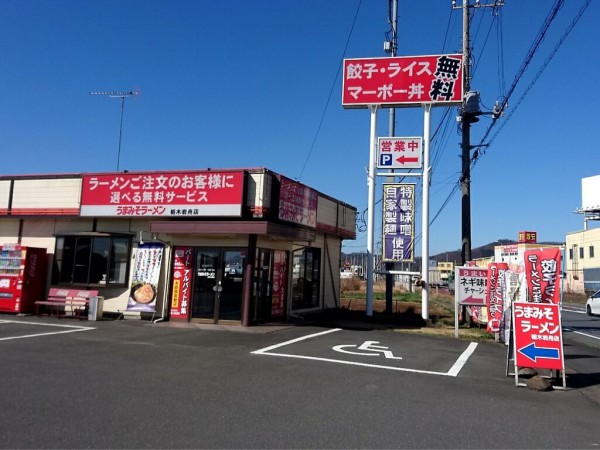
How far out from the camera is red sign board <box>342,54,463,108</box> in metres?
16.1

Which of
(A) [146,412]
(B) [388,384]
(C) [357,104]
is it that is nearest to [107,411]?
(A) [146,412]

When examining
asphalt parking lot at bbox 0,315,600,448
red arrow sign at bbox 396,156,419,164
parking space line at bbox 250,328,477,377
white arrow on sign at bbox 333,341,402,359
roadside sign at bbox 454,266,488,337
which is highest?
red arrow sign at bbox 396,156,419,164

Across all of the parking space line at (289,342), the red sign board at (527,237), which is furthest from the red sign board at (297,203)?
the red sign board at (527,237)

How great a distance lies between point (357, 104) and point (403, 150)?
7.39 feet

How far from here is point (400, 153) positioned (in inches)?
643

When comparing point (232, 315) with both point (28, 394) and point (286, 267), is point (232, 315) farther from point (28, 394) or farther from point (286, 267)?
point (28, 394)

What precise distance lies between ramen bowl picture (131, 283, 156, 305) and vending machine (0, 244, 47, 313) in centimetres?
345

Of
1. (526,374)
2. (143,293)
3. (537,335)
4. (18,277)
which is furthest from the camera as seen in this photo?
(18,277)

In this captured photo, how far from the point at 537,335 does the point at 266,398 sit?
490 centimetres

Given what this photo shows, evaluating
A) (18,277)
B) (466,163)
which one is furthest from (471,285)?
(18,277)

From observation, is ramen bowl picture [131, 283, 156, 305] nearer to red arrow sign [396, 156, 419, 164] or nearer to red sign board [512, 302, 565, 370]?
red arrow sign [396, 156, 419, 164]

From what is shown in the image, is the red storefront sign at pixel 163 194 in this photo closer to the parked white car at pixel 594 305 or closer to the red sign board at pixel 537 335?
the red sign board at pixel 537 335

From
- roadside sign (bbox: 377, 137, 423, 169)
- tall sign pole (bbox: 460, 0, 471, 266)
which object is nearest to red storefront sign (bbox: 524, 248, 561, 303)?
roadside sign (bbox: 377, 137, 423, 169)

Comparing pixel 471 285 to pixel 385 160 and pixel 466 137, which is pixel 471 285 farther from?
pixel 466 137
